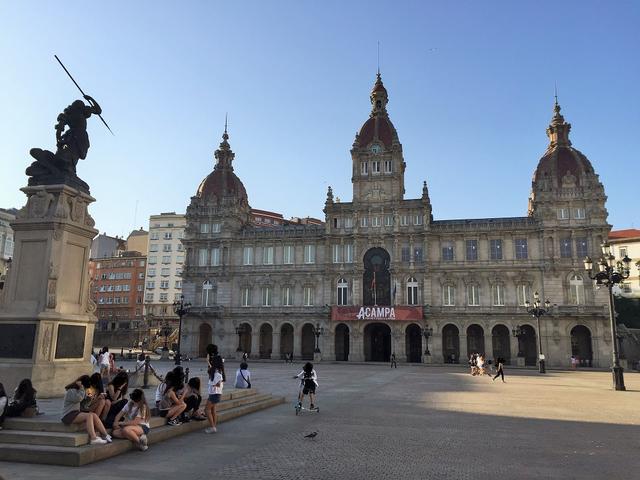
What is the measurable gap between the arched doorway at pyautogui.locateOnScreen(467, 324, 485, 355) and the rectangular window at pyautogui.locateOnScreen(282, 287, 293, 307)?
2185 centimetres

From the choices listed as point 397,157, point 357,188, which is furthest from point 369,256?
point 397,157

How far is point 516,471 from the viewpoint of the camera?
9.29m

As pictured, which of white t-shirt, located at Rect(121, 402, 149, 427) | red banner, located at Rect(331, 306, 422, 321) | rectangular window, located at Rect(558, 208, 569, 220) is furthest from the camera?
red banner, located at Rect(331, 306, 422, 321)

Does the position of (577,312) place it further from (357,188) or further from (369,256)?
(357,188)

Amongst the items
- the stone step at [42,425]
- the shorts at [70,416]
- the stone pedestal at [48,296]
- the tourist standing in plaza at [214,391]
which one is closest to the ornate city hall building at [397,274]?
the tourist standing in plaza at [214,391]

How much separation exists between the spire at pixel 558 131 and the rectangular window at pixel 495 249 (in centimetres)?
1485

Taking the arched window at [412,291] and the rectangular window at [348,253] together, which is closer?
the arched window at [412,291]

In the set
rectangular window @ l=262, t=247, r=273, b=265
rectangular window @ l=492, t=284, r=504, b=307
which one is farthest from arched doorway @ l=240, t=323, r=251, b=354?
rectangular window @ l=492, t=284, r=504, b=307

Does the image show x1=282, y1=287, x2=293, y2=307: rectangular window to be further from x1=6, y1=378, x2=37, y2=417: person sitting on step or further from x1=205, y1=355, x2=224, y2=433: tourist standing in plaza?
x1=6, y1=378, x2=37, y2=417: person sitting on step

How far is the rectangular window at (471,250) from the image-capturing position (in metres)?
58.7

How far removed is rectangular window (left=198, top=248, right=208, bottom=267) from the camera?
66.7m

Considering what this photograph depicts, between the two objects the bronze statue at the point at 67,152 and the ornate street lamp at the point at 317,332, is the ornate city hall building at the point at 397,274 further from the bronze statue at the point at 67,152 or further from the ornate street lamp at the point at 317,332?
the bronze statue at the point at 67,152

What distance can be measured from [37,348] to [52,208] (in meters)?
3.75

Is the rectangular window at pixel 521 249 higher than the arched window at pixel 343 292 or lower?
higher
